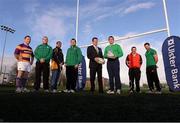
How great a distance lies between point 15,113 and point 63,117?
28.1 inches

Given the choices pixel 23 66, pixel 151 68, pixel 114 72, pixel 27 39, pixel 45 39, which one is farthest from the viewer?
pixel 151 68

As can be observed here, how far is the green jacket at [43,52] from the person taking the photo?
8.28 m

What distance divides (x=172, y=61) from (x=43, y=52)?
4516 millimetres

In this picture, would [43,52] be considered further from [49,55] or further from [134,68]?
[134,68]

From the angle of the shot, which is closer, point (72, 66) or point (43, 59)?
point (43, 59)

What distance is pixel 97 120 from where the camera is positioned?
3.76 meters

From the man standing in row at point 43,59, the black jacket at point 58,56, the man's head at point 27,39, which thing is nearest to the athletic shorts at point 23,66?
the man's head at point 27,39

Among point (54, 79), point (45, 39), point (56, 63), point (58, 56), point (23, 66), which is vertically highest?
point (45, 39)

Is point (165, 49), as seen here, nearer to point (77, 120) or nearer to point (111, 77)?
point (111, 77)

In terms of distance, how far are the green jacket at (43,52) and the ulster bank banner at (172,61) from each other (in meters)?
4.27

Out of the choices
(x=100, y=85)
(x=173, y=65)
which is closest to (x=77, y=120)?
(x=100, y=85)

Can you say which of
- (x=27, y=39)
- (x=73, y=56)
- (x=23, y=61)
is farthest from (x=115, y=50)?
(x=23, y=61)

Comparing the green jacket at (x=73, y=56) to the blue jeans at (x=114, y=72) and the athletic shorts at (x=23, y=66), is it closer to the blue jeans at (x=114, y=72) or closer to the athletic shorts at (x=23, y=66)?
the blue jeans at (x=114, y=72)

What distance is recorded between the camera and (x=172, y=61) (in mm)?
10031
